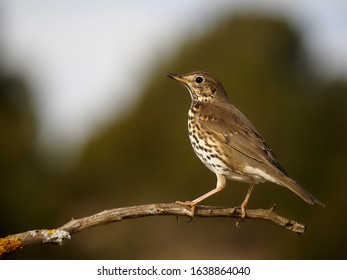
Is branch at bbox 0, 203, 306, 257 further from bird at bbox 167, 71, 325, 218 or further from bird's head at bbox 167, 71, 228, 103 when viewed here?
bird's head at bbox 167, 71, 228, 103

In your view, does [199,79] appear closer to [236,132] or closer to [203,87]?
[203,87]

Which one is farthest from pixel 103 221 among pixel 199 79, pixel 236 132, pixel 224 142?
pixel 199 79

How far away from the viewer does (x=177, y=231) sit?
114 feet

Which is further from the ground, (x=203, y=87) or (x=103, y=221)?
(x=203, y=87)

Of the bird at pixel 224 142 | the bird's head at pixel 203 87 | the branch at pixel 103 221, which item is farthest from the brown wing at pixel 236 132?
the branch at pixel 103 221

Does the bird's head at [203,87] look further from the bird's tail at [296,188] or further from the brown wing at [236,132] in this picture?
the bird's tail at [296,188]

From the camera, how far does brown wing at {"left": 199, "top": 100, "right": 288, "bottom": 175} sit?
7.48 metres

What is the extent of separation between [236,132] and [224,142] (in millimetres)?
154

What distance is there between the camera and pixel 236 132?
772 cm

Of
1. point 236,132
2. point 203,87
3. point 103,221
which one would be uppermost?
point 203,87

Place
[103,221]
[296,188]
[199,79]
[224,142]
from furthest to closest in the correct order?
[199,79]
[224,142]
[296,188]
[103,221]

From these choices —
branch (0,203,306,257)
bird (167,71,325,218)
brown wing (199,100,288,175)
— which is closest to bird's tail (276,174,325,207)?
bird (167,71,325,218)

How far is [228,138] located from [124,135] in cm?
3184
